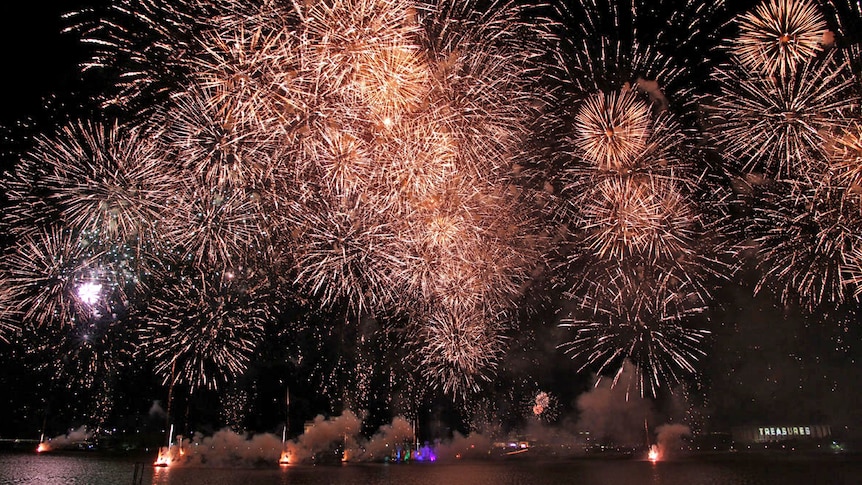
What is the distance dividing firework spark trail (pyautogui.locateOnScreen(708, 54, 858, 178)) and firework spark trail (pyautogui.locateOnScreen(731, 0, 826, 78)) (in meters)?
0.31

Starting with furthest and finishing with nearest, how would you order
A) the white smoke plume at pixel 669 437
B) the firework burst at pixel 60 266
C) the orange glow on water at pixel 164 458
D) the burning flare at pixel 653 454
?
1. the white smoke plume at pixel 669 437
2. the burning flare at pixel 653 454
3. the orange glow on water at pixel 164 458
4. the firework burst at pixel 60 266

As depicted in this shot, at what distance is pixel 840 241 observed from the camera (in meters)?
11.2

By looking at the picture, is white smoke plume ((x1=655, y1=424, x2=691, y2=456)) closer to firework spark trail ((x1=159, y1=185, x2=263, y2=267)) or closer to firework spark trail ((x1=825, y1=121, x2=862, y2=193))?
firework spark trail ((x1=825, y1=121, x2=862, y2=193))

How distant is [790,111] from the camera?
10.3m

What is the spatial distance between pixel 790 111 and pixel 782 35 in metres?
1.48

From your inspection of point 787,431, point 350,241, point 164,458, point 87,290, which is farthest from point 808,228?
point 787,431

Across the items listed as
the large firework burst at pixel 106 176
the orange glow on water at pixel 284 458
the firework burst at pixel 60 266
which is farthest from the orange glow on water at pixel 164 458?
the large firework burst at pixel 106 176

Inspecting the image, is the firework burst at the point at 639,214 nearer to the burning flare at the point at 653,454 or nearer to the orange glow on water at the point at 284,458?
the orange glow on water at the point at 284,458

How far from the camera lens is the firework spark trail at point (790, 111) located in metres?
9.98

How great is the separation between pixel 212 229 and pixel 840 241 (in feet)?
42.4

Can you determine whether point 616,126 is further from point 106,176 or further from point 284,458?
point 284,458

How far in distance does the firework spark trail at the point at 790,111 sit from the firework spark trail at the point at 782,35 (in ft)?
1.01

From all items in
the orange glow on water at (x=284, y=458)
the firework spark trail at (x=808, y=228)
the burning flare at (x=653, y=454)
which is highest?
the firework spark trail at (x=808, y=228)

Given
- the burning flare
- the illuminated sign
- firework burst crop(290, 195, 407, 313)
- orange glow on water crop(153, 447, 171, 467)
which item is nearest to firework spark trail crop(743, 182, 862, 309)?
firework burst crop(290, 195, 407, 313)
